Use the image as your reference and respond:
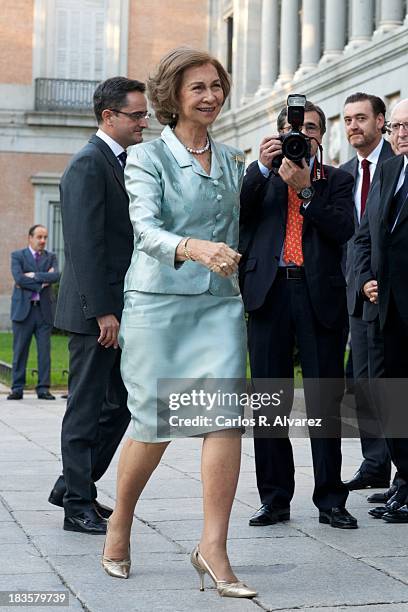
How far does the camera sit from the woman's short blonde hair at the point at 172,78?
15.0ft

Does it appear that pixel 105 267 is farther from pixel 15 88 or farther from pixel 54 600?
pixel 15 88

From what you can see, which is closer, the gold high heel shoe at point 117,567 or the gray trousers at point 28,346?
the gold high heel shoe at point 117,567

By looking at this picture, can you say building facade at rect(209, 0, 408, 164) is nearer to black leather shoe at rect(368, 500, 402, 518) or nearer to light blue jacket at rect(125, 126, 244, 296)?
black leather shoe at rect(368, 500, 402, 518)

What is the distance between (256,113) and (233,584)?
88.5 ft

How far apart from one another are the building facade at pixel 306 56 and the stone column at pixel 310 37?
0.02 metres

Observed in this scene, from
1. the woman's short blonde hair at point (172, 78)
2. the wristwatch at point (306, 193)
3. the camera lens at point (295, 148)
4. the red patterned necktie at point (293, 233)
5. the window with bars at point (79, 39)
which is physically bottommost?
the red patterned necktie at point (293, 233)

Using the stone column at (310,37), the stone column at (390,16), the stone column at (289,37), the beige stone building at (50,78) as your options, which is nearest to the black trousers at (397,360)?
the stone column at (390,16)

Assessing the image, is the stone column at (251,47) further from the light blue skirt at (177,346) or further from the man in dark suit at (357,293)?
the light blue skirt at (177,346)

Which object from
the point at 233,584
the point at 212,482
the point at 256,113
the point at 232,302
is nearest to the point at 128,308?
the point at 232,302

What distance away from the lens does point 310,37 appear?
28.4 metres

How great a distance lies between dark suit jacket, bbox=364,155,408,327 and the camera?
233 inches

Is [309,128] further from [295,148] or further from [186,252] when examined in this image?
[186,252]

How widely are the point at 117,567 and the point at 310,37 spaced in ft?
82.0

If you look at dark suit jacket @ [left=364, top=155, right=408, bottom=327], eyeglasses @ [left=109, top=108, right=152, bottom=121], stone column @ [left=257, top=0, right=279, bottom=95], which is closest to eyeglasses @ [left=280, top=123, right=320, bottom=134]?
dark suit jacket @ [left=364, top=155, right=408, bottom=327]
